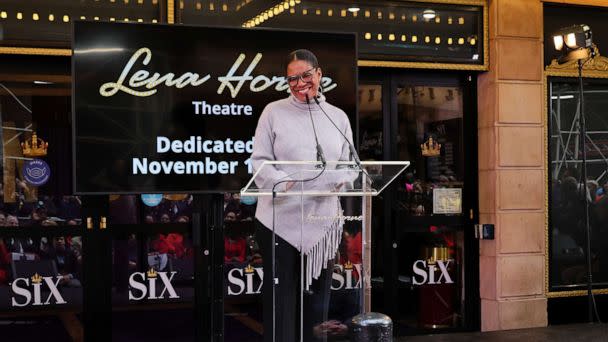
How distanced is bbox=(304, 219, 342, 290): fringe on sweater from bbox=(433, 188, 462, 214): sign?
11.4 feet

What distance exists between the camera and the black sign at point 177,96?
530cm

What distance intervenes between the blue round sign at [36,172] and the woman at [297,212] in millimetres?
2450

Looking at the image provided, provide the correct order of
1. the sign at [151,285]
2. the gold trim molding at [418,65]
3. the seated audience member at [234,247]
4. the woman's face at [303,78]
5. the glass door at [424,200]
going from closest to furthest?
the woman's face at [303,78], the sign at [151,285], the seated audience member at [234,247], the gold trim molding at [418,65], the glass door at [424,200]

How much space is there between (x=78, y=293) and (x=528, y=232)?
12.8ft

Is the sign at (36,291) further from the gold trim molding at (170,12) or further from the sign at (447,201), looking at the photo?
the sign at (447,201)

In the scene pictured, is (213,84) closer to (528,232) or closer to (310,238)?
(310,238)

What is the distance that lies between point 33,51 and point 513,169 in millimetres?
4144

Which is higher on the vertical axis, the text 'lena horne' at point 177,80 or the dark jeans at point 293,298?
the text 'lena horne' at point 177,80

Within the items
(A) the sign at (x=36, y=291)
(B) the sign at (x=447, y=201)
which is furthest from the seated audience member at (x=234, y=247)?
(B) the sign at (x=447, y=201)

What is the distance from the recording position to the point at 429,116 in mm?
7340

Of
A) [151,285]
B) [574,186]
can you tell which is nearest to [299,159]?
[151,285]

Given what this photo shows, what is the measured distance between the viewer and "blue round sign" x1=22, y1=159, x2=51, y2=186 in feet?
20.1

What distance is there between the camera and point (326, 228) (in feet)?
13.0

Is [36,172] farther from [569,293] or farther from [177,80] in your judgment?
[569,293]
